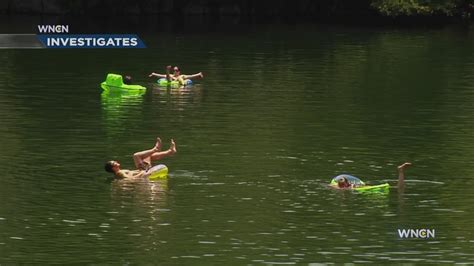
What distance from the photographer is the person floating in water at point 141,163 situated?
4972 centimetres

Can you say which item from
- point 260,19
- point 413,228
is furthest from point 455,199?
point 260,19

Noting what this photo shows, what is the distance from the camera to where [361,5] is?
463 ft

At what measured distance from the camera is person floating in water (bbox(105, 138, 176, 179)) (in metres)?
49.7

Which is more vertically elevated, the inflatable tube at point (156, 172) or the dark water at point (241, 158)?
the inflatable tube at point (156, 172)

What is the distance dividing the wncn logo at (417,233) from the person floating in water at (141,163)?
10.7 metres

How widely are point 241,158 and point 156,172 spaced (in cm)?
541

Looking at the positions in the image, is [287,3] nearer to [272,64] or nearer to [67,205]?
[272,64]

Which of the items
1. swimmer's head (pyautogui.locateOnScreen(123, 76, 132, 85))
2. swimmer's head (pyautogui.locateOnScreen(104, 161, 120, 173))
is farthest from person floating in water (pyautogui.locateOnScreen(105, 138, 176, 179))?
swimmer's head (pyautogui.locateOnScreen(123, 76, 132, 85))

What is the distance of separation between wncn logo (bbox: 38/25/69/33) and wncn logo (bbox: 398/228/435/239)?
78.0 m

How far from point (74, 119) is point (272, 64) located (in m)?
28.2

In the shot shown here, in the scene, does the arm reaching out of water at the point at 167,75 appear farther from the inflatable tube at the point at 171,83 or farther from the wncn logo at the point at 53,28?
the wncn logo at the point at 53,28

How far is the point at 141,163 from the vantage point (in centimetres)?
5088

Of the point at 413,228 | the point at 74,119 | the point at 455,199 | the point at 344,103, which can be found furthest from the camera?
the point at 344,103

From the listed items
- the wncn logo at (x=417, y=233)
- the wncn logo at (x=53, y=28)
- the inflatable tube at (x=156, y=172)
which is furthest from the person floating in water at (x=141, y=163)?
the wncn logo at (x=53, y=28)
